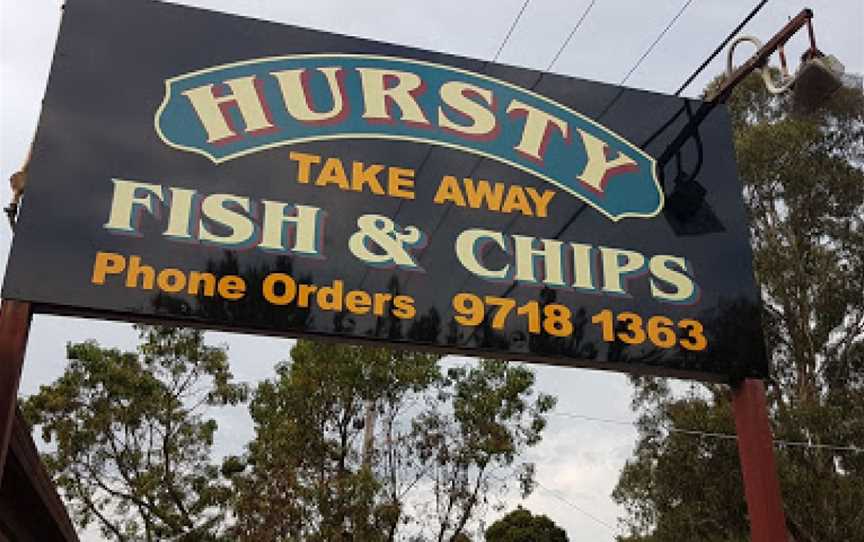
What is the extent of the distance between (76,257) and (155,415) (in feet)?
52.2

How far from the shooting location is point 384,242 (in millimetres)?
5848

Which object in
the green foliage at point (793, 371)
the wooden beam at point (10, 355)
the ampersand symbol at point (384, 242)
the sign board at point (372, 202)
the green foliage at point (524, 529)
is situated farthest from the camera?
the green foliage at point (524, 529)

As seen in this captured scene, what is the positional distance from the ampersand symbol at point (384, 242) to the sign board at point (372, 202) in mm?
13

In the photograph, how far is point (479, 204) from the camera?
20.5 ft

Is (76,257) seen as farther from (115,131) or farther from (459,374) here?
(459,374)

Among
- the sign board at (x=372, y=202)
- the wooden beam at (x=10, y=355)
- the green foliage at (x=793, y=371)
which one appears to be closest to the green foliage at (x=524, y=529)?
the green foliage at (x=793, y=371)

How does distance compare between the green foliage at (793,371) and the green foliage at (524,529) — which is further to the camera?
the green foliage at (524,529)

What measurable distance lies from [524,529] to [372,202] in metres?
27.0

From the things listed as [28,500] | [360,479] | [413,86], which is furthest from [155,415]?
[413,86]

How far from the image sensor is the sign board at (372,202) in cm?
538

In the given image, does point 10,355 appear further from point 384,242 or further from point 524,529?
point 524,529

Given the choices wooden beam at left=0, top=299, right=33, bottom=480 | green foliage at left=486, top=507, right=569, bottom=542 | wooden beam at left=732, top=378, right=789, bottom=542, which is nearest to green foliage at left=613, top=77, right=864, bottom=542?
green foliage at left=486, top=507, right=569, bottom=542

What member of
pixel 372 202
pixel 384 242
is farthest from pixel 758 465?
pixel 372 202

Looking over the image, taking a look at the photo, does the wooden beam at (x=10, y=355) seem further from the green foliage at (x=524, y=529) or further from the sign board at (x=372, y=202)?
the green foliage at (x=524, y=529)
